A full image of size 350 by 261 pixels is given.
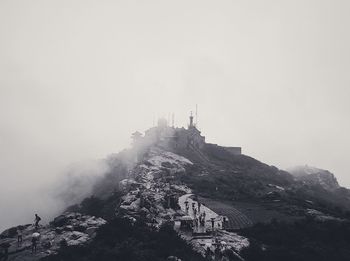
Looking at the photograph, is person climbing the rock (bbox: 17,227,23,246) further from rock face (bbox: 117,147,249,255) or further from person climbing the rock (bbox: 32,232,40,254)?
rock face (bbox: 117,147,249,255)

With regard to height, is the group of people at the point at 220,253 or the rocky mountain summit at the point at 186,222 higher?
the rocky mountain summit at the point at 186,222

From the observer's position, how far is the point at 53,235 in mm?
93375

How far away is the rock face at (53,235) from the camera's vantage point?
8550 centimetres

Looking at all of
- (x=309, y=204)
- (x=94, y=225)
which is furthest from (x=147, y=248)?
(x=309, y=204)

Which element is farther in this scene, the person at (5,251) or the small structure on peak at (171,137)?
the small structure on peak at (171,137)

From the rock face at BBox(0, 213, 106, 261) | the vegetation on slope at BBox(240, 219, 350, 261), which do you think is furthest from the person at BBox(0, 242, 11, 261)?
the vegetation on slope at BBox(240, 219, 350, 261)

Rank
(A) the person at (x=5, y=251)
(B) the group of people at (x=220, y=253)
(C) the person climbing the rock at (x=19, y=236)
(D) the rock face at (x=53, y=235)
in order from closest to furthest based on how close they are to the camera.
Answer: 1. (A) the person at (x=5, y=251)
2. (B) the group of people at (x=220, y=253)
3. (D) the rock face at (x=53, y=235)
4. (C) the person climbing the rock at (x=19, y=236)

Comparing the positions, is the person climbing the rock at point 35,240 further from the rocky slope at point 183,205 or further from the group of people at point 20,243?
the rocky slope at point 183,205

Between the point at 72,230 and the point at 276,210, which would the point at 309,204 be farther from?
the point at 72,230

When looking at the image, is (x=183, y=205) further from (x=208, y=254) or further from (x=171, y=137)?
(x=171, y=137)

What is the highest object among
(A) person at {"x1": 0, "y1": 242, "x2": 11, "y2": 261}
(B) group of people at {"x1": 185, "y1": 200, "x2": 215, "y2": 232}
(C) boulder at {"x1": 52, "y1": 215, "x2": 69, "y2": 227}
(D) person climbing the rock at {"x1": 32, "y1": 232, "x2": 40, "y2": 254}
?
(B) group of people at {"x1": 185, "y1": 200, "x2": 215, "y2": 232}

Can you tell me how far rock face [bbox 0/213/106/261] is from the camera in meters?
85.5

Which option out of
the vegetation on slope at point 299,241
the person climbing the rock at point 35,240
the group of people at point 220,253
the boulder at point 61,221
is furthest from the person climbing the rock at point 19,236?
the vegetation on slope at point 299,241

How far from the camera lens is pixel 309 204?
135 m
